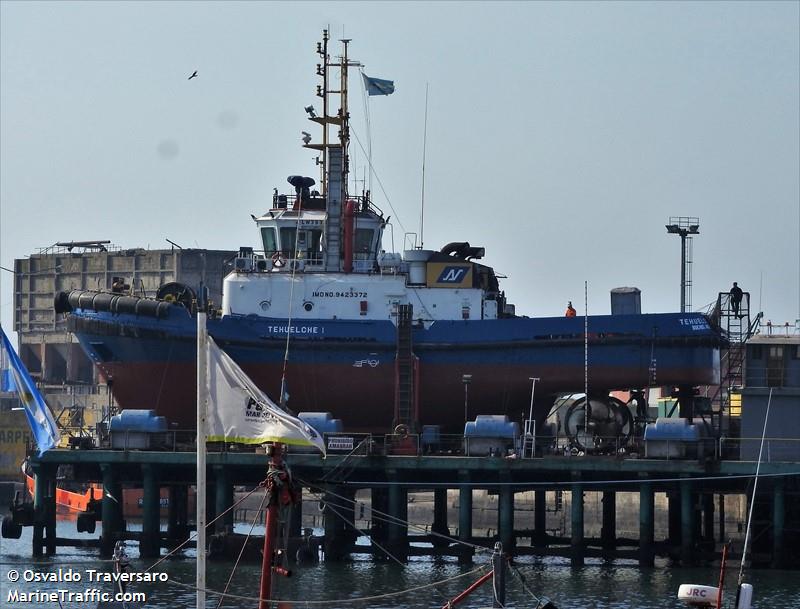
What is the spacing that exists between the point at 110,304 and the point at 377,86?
11.5m

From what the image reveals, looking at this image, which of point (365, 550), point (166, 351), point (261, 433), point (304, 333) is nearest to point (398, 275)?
point (304, 333)

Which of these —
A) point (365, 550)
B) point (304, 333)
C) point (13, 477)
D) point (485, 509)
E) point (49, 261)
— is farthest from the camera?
point (49, 261)

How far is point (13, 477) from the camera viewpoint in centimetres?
7538

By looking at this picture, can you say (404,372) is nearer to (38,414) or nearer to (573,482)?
(573,482)

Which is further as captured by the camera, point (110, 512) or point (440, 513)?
point (440, 513)

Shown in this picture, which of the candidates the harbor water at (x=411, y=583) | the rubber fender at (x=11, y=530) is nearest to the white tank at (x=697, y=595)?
the harbor water at (x=411, y=583)

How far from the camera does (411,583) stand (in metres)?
41.3

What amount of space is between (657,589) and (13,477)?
42610 mm

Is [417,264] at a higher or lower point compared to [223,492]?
higher

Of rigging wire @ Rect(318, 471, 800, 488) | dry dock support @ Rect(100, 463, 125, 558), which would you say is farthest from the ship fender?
rigging wire @ Rect(318, 471, 800, 488)

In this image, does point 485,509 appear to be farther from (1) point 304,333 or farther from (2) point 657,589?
(2) point 657,589

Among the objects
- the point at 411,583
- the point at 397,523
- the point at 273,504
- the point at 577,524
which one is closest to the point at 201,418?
the point at 273,504

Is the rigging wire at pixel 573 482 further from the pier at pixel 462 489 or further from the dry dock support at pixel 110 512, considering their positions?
the dry dock support at pixel 110 512

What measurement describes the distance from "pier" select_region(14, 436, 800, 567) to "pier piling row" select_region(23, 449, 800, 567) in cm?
4
